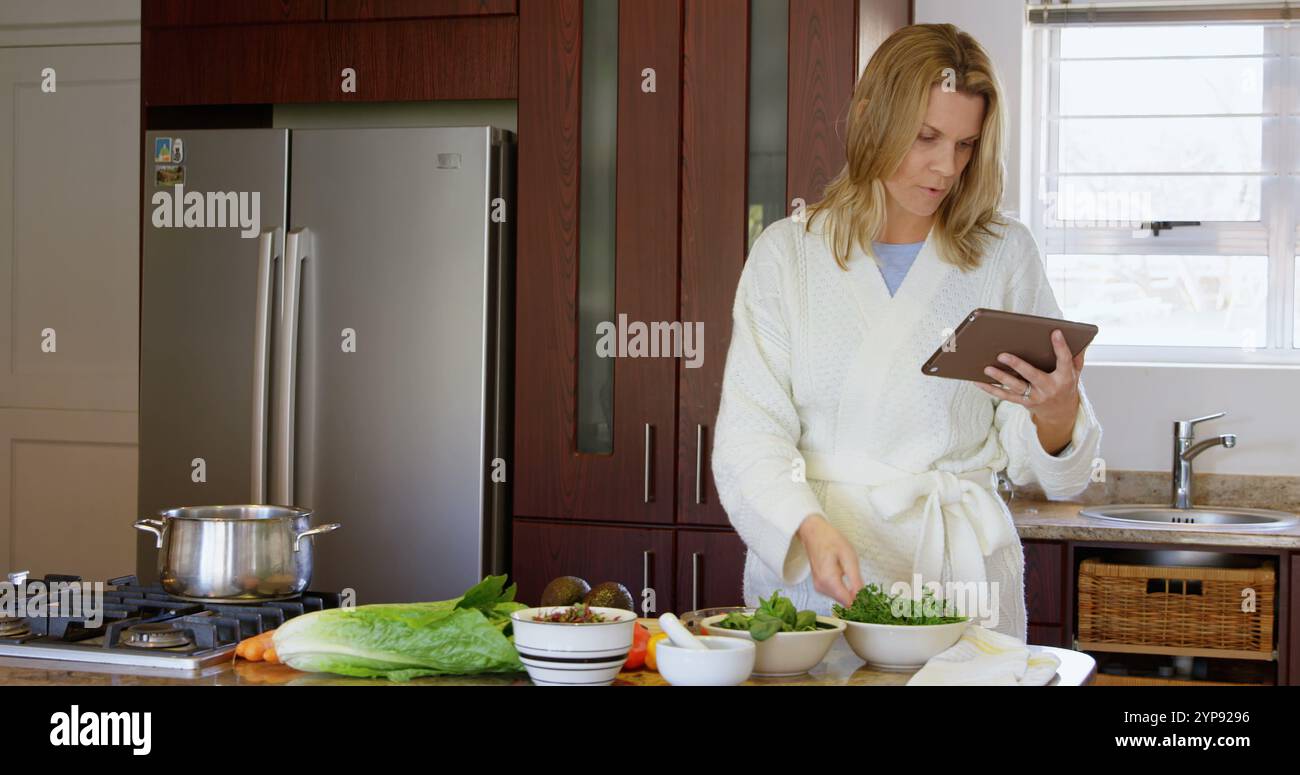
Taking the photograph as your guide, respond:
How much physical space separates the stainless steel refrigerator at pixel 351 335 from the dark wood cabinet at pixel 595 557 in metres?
0.08

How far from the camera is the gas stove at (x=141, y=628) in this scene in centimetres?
152

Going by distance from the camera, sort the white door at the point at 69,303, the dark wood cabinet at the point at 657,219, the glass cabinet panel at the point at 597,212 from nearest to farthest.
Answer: the dark wood cabinet at the point at 657,219, the glass cabinet panel at the point at 597,212, the white door at the point at 69,303

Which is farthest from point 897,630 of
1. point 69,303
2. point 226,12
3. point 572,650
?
point 69,303

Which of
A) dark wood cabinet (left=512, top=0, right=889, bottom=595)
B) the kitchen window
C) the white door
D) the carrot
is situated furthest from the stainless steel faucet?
the white door

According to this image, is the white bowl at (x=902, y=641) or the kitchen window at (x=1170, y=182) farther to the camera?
the kitchen window at (x=1170, y=182)

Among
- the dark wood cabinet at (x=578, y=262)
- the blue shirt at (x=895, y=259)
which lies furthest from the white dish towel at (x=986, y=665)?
the dark wood cabinet at (x=578, y=262)

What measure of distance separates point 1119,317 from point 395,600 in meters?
2.06

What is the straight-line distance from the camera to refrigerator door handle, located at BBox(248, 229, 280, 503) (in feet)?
10.6

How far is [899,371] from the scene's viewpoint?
6.54 ft

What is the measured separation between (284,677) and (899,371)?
1.00 m

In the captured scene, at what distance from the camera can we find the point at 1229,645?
111 inches

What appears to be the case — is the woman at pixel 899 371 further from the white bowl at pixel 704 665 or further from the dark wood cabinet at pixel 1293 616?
the dark wood cabinet at pixel 1293 616

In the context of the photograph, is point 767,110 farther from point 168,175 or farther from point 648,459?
point 168,175

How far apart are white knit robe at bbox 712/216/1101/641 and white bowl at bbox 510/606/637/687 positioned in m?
0.60
